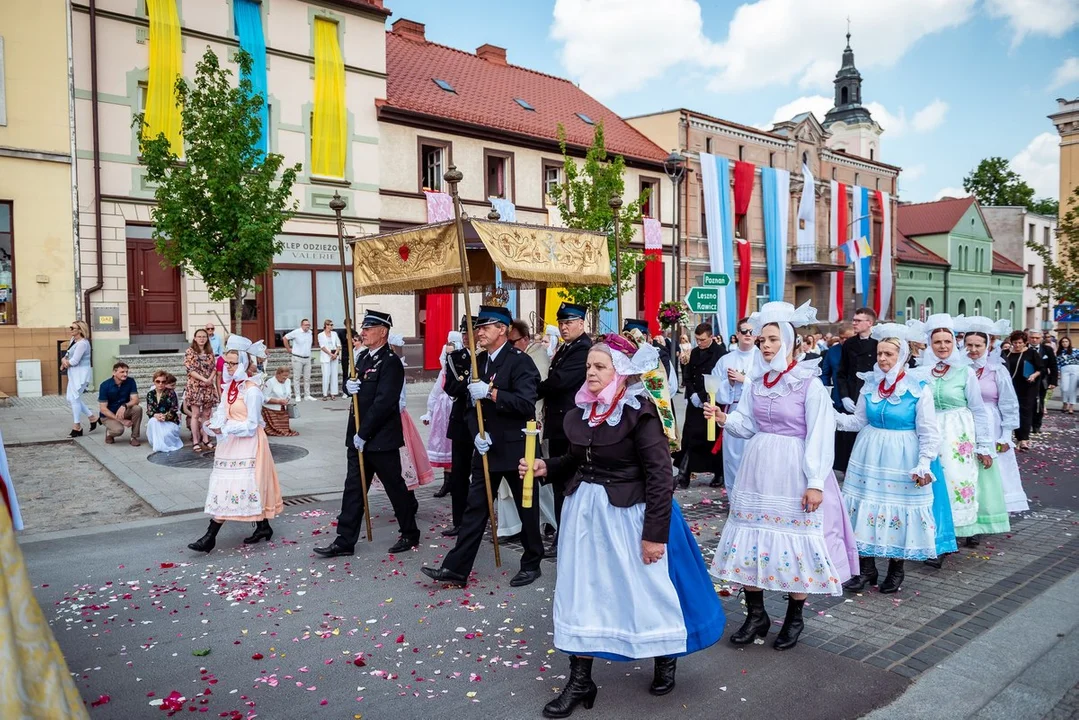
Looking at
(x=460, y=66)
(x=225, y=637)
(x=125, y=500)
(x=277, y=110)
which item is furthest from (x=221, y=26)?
(x=225, y=637)

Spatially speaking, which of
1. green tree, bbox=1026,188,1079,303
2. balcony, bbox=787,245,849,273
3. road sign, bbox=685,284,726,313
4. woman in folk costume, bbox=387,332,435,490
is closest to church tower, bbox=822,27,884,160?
balcony, bbox=787,245,849,273

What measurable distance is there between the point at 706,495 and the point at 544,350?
8.49 ft

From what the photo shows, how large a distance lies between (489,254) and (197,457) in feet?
20.1

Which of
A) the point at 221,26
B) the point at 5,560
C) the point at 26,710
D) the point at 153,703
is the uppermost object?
the point at 221,26

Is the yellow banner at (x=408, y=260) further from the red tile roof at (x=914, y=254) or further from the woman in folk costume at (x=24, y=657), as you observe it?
the red tile roof at (x=914, y=254)

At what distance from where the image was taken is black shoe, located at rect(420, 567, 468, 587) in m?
5.74

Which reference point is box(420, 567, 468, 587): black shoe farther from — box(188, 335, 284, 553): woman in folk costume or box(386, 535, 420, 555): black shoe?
box(188, 335, 284, 553): woman in folk costume

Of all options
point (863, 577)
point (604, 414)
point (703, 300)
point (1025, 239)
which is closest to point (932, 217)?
point (1025, 239)

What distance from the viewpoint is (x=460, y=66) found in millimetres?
27953

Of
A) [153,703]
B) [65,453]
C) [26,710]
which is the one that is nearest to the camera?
[26,710]

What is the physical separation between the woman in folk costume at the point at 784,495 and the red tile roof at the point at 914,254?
141 ft

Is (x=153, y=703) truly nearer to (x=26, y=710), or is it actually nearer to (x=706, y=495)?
(x=26, y=710)

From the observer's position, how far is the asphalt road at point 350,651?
4.01 meters

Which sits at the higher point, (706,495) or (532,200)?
(532,200)
